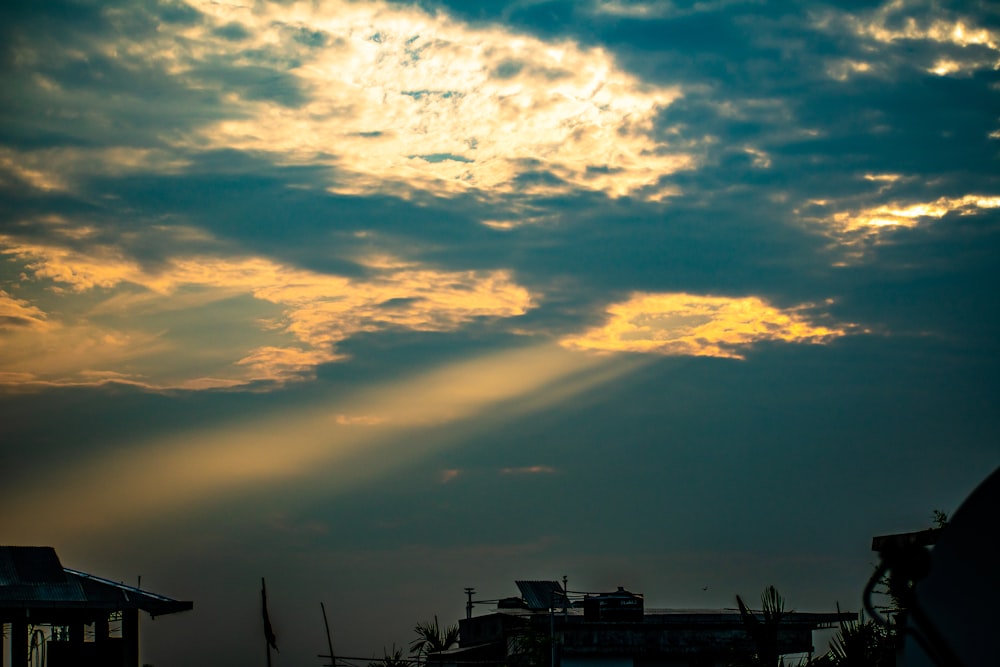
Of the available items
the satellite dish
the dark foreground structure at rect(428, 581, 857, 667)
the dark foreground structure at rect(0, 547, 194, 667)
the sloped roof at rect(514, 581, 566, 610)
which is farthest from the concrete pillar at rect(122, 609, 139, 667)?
the satellite dish

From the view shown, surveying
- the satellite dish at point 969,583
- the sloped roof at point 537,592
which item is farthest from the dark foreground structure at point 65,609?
the satellite dish at point 969,583

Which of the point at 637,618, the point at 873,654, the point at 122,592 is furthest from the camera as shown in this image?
the point at 637,618

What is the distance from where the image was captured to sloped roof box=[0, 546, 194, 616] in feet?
98.8

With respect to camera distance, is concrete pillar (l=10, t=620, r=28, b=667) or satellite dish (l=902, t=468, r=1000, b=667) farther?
concrete pillar (l=10, t=620, r=28, b=667)

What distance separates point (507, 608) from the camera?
56312 mm

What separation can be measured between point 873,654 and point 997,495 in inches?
505

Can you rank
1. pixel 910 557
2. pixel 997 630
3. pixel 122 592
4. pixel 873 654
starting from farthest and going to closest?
pixel 122 592 < pixel 873 654 < pixel 997 630 < pixel 910 557

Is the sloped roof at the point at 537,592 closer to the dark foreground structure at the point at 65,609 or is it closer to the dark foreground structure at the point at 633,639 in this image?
the dark foreground structure at the point at 633,639

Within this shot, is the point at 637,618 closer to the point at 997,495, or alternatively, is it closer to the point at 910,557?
the point at 997,495

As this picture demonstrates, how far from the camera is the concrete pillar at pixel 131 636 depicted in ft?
108

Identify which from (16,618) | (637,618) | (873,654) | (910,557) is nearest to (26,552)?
(16,618)

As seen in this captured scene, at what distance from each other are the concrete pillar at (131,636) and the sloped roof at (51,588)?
44 centimetres

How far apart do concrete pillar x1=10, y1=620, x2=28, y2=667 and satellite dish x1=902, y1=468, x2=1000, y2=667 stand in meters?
28.3

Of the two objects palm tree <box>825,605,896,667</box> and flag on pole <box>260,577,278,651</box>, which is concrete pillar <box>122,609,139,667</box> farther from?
palm tree <box>825,605,896,667</box>
